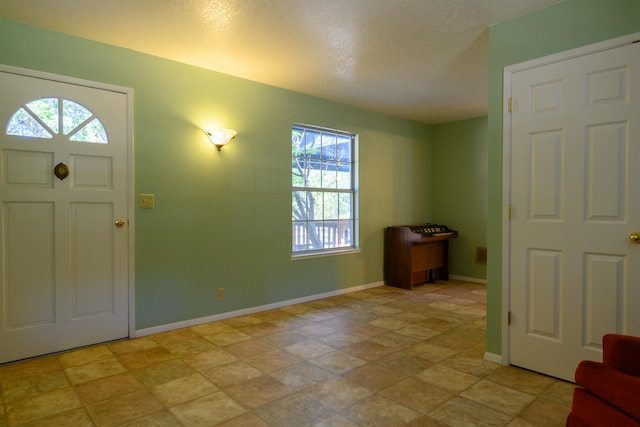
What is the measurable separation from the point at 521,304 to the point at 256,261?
8.24ft

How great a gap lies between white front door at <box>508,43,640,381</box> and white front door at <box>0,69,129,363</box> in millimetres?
3101

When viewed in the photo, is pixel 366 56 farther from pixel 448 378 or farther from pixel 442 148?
pixel 442 148

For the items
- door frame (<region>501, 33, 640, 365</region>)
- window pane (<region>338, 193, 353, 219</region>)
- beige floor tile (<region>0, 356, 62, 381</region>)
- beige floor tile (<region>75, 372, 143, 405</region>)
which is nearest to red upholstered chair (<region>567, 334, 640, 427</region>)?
door frame (<region>501, 33, 640, 365</region>)

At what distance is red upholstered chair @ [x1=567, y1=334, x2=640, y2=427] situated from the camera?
127 cm

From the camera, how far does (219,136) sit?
352 centimetres

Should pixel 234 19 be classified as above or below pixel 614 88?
above

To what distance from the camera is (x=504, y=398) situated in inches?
84.6

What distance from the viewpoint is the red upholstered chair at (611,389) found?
50.0 inches

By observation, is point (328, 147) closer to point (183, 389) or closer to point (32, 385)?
point (183, 389)

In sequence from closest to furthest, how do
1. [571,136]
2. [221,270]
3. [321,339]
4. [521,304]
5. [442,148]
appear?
1. [571,136]
2. [521,304]
3. [321,339]
4. [221,270]
5. [442,148]

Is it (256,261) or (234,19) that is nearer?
(234,19)

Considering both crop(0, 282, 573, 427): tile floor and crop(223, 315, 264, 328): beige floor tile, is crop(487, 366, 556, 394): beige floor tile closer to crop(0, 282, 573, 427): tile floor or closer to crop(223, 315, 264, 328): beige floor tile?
crop(0, 282, 573, 427): tile floor

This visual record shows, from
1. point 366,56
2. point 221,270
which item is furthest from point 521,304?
point 221,270

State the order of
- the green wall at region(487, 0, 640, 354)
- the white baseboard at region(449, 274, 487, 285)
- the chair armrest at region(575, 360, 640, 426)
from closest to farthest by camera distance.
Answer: the chair armrest at region(575, 360, 640, 426), the green wall at region(487, 0, 640, 354), the white baseboard at region(449, 274, 487, 285)
